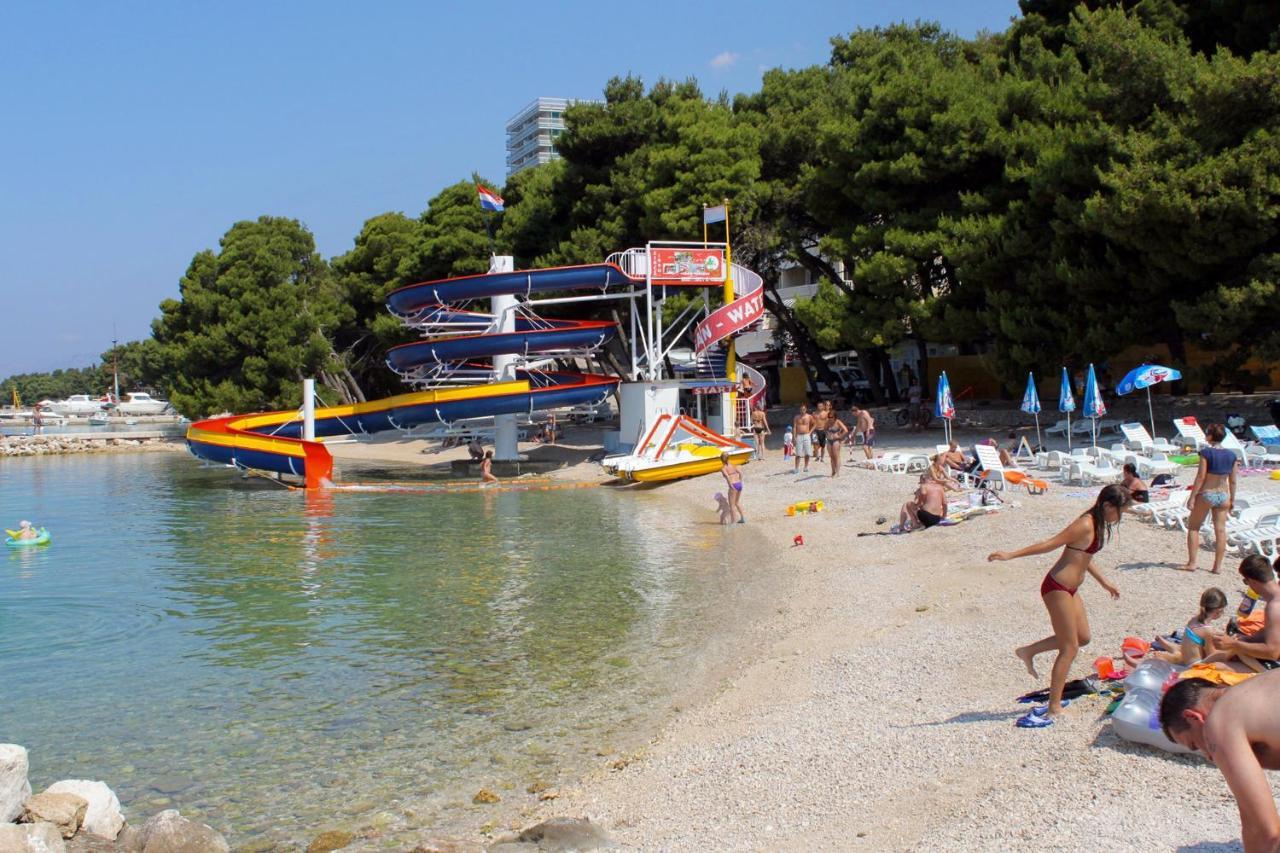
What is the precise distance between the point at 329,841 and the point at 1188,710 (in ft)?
17.2

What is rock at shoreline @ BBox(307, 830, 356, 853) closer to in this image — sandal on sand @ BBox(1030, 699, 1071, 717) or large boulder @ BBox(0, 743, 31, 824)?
large boulder @ BBox(0, 743, 31, 824)

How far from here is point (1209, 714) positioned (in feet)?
10.5

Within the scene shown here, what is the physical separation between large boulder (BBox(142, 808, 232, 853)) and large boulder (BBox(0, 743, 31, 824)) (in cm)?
75

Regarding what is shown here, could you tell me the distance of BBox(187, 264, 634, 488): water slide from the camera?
29078 mm

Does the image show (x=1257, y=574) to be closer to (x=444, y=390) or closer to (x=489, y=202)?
(x=444, y=390)

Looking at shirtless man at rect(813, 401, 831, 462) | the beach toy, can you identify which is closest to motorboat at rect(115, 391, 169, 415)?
the beach toy

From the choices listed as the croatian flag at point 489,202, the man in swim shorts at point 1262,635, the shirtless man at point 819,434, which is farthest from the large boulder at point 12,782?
the croatian flag at point 489,202

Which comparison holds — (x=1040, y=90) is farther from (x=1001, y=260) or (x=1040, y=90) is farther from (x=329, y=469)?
(x=329, y=469)

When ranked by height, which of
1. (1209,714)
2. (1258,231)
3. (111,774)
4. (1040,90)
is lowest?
(111,774)

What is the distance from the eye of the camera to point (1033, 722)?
21.5ft

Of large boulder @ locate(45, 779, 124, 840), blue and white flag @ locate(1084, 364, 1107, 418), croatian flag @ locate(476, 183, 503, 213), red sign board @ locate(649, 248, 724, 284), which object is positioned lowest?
large boulder @ locate(45, 779, 124, 840)

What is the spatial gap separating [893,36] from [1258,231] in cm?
2317

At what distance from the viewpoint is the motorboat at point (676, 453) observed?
26328 millimetres

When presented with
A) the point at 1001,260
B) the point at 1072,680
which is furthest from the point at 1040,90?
the point at 1072,680
